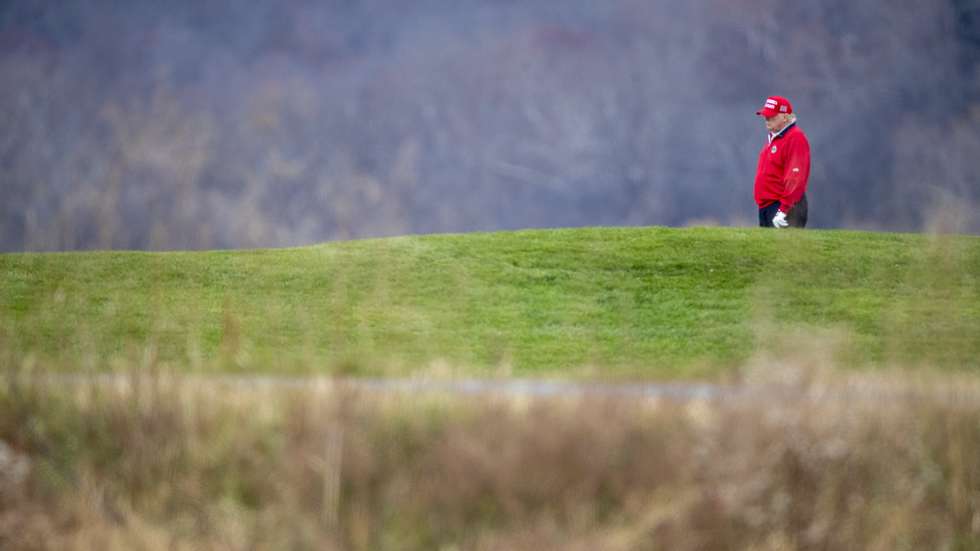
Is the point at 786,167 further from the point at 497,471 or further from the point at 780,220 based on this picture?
the point at 497,471

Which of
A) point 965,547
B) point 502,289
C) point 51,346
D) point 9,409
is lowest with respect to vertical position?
point 965,547

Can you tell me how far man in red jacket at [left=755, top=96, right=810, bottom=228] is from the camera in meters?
12.7

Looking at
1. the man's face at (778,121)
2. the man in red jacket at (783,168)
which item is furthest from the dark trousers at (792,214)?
the man's face at (778,121)

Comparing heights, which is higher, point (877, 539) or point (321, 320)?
point (321, 320)

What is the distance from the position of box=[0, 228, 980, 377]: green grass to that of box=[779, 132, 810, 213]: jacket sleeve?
1.98 ft

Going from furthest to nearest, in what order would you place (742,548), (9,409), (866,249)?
1. (866,249)
2. (9,409)
3. (742,548)

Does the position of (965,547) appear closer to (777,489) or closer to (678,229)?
(777,489)

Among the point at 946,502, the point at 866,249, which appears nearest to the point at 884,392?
the point at 946,502

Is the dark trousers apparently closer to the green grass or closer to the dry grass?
the green grass

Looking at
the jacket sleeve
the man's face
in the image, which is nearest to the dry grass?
the jacket sleeve

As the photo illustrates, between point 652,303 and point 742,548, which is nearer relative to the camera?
point 742,548

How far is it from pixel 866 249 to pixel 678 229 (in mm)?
2334

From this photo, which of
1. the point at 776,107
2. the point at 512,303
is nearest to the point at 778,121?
the point at 776,107

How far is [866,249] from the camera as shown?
12.1 m
